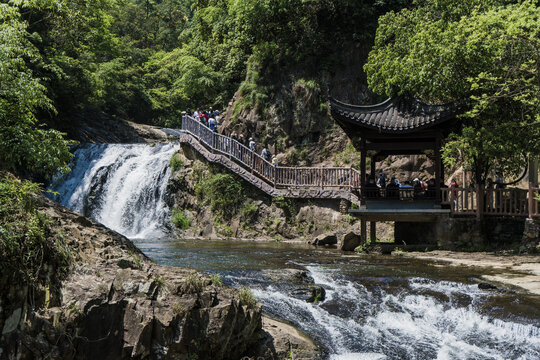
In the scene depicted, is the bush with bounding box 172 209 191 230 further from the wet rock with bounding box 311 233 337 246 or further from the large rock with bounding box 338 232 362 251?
the large rock with bounding box 338 232 362 251

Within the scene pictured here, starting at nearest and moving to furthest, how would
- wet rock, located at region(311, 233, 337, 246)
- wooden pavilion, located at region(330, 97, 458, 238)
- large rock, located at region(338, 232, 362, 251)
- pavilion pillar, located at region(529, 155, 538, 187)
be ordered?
pavilion pillar, located at region(529, 155, 538, 187) < wooden pavilion, located at region(330, 97, 458, 238) < large rock, located at region(338, 232, 362, 251) < wet rock, located at region(311, 233, 337, 246)

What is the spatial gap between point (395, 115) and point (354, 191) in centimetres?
386

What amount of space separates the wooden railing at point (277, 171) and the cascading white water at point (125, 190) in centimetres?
318

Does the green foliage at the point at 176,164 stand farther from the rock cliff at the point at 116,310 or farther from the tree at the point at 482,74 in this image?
the rock cliff at the point at 116,310

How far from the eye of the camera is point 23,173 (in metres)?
30.2

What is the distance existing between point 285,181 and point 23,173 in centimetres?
1530

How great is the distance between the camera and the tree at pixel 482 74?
15523mm

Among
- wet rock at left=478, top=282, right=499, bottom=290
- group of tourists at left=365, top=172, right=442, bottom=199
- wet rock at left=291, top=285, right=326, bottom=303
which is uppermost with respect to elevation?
group of tourists at left=365, top=172, right=442, bottom=199

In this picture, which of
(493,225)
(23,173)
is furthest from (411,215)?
(23,173)

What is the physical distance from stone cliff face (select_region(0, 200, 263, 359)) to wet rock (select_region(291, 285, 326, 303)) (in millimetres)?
2562

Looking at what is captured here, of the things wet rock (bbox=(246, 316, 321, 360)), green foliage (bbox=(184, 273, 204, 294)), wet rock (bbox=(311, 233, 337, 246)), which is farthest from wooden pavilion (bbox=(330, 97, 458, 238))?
green foliage (bbox=(184, 273, 204, 294))

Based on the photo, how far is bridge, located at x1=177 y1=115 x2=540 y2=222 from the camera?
17.9 meters

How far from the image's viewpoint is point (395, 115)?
18.9 m

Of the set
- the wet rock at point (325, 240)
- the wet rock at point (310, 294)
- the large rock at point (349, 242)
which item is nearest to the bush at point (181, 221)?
the wet rock at point (325, 240)
